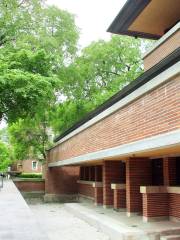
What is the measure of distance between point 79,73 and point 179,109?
80.6 feet

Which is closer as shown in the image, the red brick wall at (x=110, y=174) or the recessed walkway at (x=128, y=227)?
the recessed walkway at (x=128, y=227)

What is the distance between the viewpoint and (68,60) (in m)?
30.9

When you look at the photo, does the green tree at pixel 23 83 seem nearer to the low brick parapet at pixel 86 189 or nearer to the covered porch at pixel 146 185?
the low brick parapet at pixel 86 189

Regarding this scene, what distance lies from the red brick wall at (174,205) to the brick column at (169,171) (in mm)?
407

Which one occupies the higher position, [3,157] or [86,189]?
[3,157]

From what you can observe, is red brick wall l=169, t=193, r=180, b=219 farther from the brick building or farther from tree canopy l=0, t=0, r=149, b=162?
tree canopy l=0, t=0, r=149, b=162

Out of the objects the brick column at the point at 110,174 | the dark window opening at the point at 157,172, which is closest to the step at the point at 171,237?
the dark window opening at the point at 157,172

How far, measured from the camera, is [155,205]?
1191cm

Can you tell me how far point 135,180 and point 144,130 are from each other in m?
4.87

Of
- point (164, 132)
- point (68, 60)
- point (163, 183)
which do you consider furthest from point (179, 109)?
point (68, 60)

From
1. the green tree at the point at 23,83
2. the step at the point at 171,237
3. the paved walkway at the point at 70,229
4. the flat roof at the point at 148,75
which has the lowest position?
the paved walkway at the point at 70,229

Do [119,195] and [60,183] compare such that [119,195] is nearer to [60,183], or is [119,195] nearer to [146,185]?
[146,185]

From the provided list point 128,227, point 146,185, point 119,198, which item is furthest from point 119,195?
point 128,227

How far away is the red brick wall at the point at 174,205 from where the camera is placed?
11.6m
